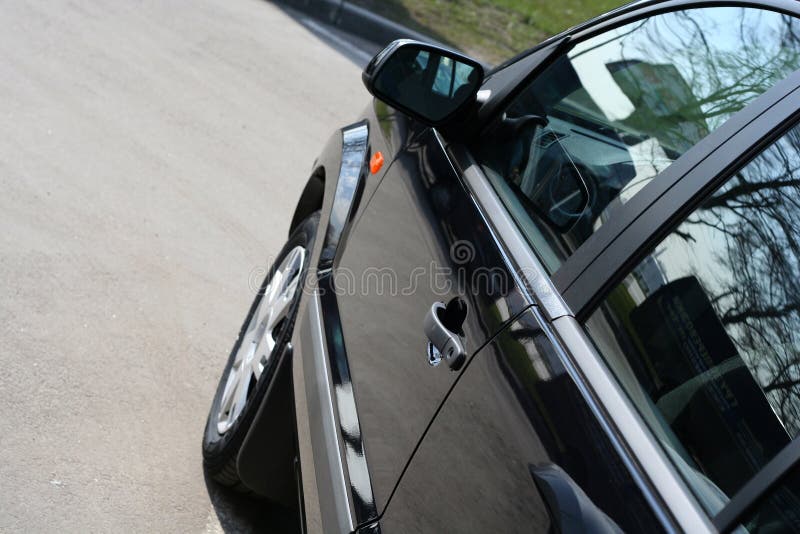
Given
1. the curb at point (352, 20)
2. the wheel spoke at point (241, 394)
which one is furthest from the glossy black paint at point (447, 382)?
the curb at point (352, 20)

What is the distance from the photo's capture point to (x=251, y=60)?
22.9ft

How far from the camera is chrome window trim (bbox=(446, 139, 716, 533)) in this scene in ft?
4.19

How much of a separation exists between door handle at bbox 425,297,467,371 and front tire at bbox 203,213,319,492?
2.94 feet

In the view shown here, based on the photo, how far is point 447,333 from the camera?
1.79 metres

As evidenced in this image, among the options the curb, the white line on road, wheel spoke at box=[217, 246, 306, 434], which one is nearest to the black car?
wheel spoke at box=[217, 246, 306, 434]

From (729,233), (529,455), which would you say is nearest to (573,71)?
(729,233)

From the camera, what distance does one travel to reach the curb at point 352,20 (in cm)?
904

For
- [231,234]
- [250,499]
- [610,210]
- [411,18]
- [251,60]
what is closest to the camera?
[610,210]

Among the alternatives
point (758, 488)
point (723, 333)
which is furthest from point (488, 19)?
point (758, 488)

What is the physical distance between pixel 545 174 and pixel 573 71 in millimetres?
446

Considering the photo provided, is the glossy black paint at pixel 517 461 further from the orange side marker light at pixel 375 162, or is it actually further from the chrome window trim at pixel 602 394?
the orange side marker light at pixel 375 162

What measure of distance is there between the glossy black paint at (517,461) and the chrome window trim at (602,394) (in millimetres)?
19

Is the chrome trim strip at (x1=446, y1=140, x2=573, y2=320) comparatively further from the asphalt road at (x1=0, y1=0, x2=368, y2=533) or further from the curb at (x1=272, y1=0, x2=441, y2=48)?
the curb at (x1=272, y1=0, x2=441, y2=48)

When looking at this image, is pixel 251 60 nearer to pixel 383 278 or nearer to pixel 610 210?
pixel 383 278
